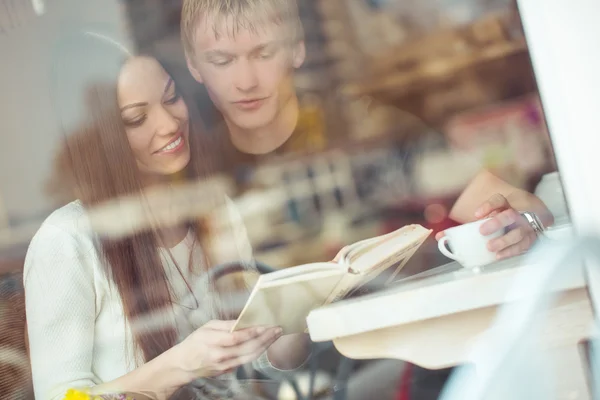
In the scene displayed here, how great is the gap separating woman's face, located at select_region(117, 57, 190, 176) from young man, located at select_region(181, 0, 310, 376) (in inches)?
3.0

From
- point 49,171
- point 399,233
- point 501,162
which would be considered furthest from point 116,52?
point 501,162

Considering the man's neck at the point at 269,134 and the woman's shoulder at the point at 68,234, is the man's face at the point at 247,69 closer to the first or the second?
the man's neck at the point at 269,134

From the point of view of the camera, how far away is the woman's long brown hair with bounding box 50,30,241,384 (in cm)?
129

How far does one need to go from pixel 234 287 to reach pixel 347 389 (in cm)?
27

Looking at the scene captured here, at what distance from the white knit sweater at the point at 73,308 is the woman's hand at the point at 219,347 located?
0.09 metres

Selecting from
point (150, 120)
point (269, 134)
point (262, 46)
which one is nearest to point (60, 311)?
Answer: point (150, 120)

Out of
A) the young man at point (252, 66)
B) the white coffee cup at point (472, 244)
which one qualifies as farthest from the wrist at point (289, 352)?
the white coffee cup at point (472, 244)

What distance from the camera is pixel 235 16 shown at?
1.25 metres

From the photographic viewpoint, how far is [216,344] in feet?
4.14

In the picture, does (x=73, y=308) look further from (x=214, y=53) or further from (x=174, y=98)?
(x=214, y=53)

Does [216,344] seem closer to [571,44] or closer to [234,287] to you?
[234,287]

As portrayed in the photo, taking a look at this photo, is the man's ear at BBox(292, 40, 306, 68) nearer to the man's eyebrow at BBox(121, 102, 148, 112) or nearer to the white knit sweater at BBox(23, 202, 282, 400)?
the man's eyebrow at BBox(121, 102, 148, 112)

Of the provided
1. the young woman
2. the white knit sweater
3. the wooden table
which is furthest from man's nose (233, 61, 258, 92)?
the wooden table

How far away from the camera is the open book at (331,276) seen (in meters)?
1.16
